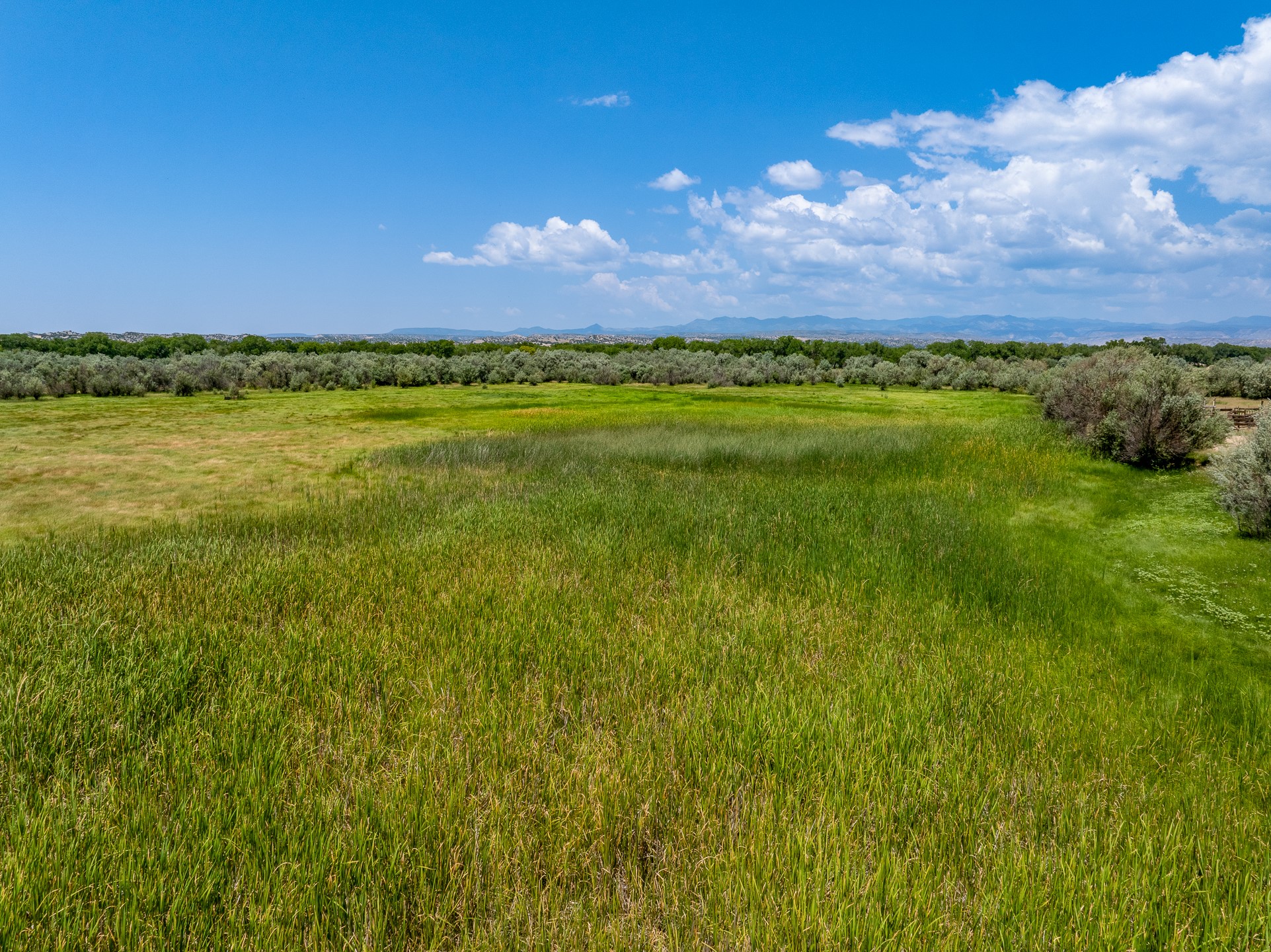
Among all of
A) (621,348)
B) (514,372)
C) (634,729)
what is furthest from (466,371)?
(634,729)

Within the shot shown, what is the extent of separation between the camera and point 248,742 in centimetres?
336

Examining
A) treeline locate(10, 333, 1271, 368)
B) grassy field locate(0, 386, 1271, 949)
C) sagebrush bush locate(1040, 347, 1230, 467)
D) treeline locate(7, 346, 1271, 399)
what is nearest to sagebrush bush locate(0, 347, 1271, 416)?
treeline locate(7, 346, 1271, 399)

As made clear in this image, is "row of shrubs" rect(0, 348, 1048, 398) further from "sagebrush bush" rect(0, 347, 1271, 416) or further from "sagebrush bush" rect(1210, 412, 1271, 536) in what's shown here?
"sagebrush bush" rect(1210, 412, 1271, 536)

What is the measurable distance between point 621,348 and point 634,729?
6150 centimetres

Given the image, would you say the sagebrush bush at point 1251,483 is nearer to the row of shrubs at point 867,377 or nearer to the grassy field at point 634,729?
the row of shrubs at point 867,377

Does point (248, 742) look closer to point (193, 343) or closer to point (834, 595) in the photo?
point (834, 595)

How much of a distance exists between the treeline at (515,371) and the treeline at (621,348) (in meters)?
2.10

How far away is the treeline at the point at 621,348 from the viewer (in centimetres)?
4412

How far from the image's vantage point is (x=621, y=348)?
63125 millimetres

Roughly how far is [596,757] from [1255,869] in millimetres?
3106

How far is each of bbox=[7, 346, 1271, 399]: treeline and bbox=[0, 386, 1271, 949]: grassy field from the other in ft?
86.4

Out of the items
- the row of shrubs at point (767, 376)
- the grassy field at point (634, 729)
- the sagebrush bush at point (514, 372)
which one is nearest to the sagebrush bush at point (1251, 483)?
the grassy field at point (634, 729)

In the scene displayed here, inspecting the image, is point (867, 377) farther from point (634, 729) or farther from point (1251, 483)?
point (634, 729)

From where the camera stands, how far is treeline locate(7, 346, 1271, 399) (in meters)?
29.4
